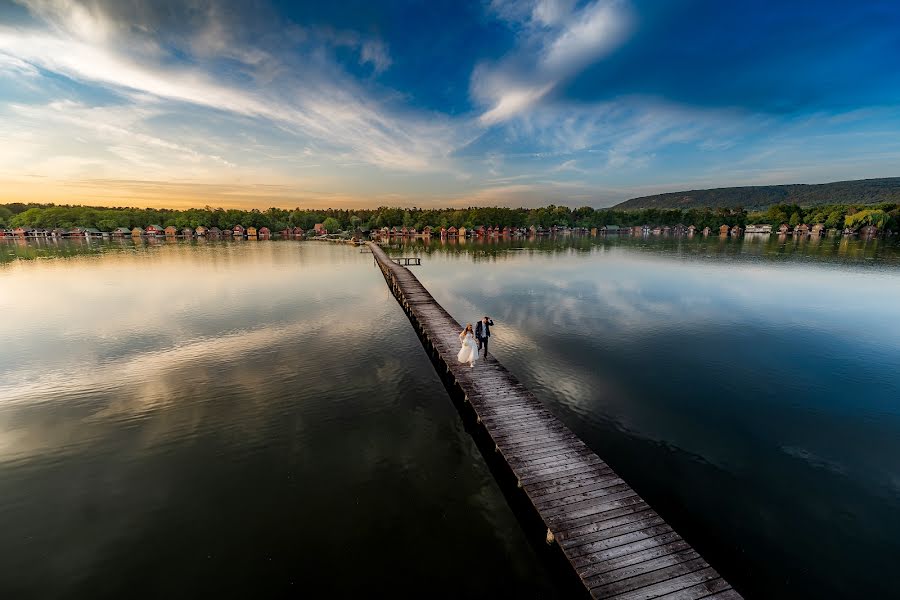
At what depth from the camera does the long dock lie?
8.26m

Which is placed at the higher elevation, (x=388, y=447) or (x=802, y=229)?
(x=802, y=229)

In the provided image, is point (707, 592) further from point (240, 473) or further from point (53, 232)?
point (53, 232)

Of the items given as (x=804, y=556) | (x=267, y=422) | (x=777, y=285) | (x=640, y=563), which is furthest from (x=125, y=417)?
(x=777, y=285)

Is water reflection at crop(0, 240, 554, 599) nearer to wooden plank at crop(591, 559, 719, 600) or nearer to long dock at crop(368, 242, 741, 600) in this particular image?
long dock at crop(368, 242, 741, 600)

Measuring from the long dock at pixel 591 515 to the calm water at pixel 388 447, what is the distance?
164cm

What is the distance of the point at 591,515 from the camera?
10125mm

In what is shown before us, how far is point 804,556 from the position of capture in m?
10.5

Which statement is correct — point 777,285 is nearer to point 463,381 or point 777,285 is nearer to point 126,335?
point 463,381

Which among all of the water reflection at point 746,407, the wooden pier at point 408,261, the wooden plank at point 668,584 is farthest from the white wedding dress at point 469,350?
the wooden pier at point 408,261

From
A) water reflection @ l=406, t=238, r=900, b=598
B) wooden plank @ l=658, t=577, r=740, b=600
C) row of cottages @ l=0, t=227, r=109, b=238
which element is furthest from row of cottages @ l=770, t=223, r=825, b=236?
row of cottages @ l=0, t=227, r=109, b=238

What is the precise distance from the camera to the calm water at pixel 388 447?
10.2 m

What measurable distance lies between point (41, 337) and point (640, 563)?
41632mm

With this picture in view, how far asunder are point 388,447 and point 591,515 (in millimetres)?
8393

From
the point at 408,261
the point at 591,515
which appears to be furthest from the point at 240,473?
the point at 408,261
